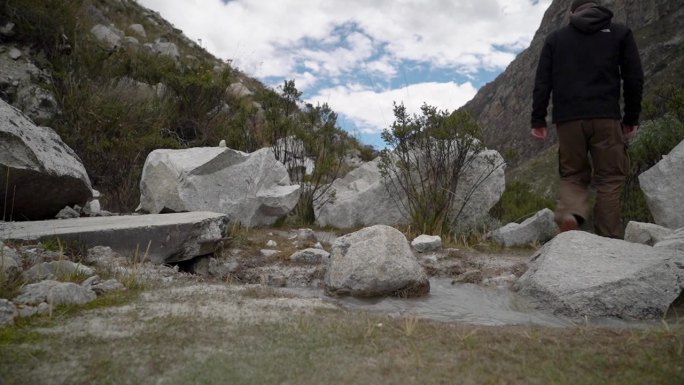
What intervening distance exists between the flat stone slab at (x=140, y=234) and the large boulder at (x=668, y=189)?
4.58m

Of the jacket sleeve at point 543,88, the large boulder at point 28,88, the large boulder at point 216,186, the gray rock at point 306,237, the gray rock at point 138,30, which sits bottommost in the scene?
the gray rock at point 306,237

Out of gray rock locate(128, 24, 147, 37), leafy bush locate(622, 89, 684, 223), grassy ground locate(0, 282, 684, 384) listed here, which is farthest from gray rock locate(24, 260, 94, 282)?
gray rock locate(128, 24, 147, 37)

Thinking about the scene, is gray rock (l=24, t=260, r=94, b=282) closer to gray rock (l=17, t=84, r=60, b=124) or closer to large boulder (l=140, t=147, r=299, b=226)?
large boulder (l=140, t=147, r=299, b=226)

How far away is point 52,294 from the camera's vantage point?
7.51 ft

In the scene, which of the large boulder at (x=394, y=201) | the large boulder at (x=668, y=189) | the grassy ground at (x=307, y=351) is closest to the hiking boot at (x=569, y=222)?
the large boulder at (x=668, y=189)

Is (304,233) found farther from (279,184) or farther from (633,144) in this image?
(633,144)

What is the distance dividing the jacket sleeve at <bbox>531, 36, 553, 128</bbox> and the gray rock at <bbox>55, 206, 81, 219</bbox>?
4700 millimetres

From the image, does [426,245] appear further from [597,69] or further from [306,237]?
[597,69]

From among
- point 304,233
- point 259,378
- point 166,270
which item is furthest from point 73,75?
point 259,378

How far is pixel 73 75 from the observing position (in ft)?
27.8

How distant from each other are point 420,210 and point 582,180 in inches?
81.6

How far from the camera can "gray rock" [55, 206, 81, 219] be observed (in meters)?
4.69

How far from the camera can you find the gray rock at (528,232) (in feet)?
19.2

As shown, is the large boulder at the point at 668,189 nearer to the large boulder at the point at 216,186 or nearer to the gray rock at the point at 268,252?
the gray rock at the point at 268,252
